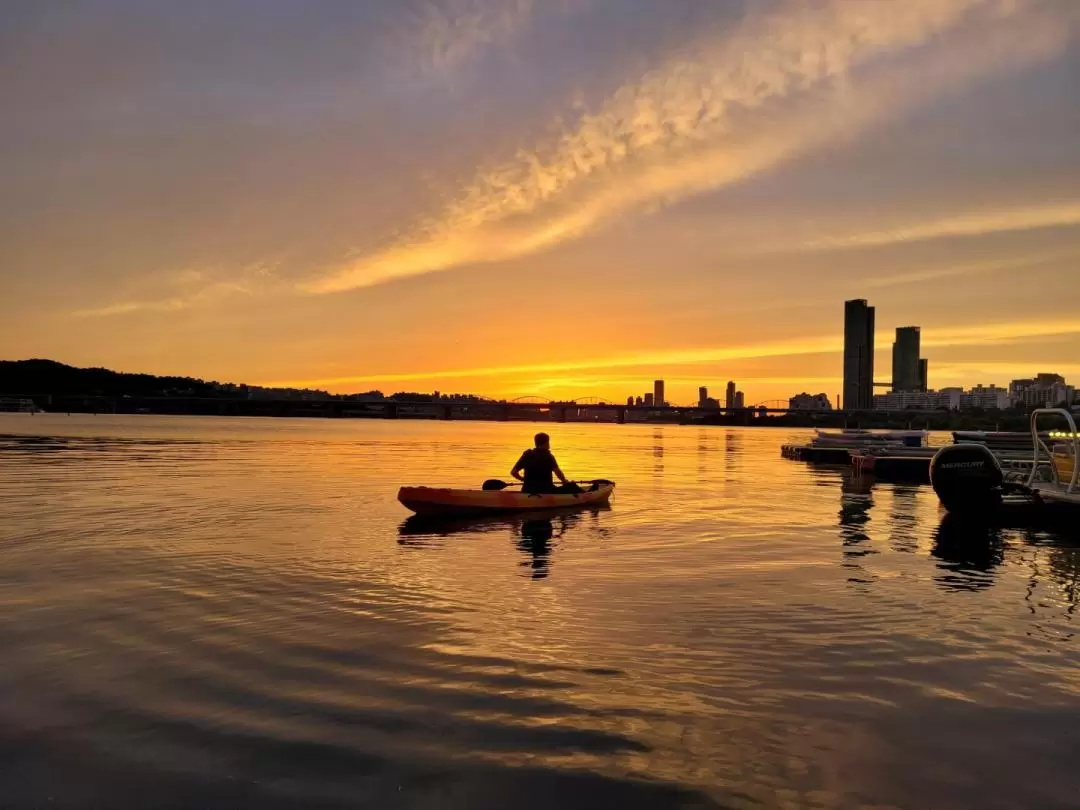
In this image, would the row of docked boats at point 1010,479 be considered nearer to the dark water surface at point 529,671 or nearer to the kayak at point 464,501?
the dark water surface at point 529,671

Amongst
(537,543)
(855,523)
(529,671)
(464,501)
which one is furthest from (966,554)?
(529,671)

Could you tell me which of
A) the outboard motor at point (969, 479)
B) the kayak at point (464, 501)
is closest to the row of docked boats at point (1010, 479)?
the outboard motor at point (969, 479)

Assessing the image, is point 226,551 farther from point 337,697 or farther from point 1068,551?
point 1068,551

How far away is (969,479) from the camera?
22641 mm

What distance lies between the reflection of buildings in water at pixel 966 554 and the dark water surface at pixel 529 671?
0.38 feet

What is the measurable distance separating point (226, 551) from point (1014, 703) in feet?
46.9

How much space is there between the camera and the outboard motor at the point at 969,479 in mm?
22359

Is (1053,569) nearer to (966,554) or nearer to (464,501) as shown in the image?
(966,554)

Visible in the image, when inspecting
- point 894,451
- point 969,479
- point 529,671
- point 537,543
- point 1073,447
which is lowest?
point 537,543

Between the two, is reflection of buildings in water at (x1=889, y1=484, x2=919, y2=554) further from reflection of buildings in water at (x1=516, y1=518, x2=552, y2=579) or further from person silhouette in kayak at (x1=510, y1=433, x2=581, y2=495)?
person silhouette in kayak at (x1=510, y1=433, x2=581, y2=495)

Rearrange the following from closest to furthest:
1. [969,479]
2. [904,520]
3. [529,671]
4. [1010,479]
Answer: [529,671]
[969,479]
[904,520]
[1010,479]

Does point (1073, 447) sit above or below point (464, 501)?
above

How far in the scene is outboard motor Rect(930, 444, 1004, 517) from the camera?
22.4m

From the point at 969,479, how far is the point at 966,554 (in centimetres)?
605
